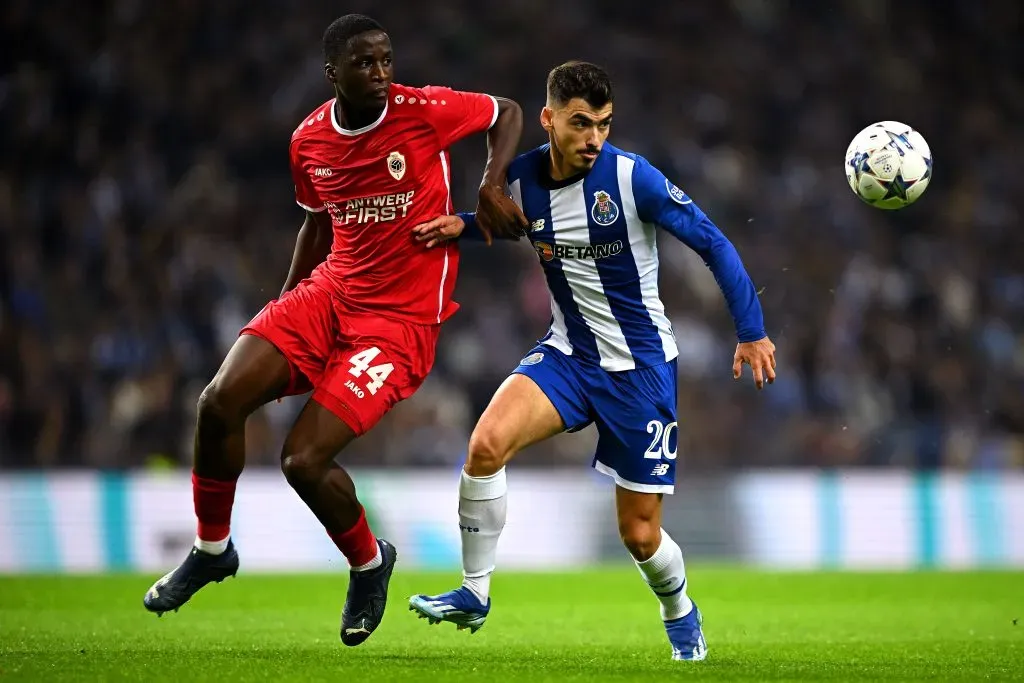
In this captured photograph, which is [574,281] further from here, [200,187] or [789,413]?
[200,187]

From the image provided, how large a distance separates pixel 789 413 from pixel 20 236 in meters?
8.12

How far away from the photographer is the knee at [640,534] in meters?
6.21

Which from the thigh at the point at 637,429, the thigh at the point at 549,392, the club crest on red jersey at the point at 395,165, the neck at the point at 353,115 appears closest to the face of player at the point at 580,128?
the club crest on red jersey at the point at 395,165

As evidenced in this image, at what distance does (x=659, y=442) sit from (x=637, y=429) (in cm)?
12

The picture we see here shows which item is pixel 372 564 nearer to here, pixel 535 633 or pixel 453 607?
pixel 453 607

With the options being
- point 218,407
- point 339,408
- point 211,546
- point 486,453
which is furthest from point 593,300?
point 211,546

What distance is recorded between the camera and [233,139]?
16000 mm

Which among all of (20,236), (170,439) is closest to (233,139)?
(20,236)

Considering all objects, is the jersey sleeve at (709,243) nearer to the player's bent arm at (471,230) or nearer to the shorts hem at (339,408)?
the player's bent arm at (471,230)

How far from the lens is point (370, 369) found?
5969 mm

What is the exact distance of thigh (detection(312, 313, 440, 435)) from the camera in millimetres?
5883

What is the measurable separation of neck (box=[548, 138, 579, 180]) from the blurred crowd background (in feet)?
25.6

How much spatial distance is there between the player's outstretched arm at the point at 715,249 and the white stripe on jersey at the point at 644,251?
46mm

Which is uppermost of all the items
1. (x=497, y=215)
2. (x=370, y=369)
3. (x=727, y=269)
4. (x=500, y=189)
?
(x=500, y=189)
